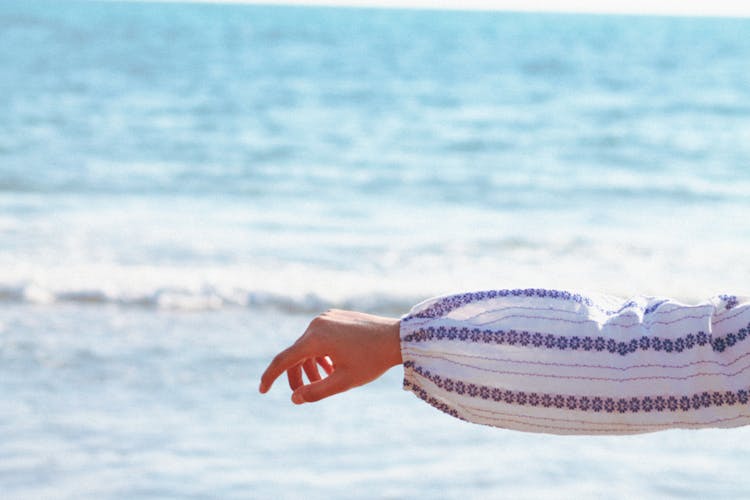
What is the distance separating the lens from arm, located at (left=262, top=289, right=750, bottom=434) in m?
1.02

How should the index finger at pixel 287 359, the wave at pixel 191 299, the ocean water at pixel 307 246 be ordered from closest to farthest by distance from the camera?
the index finger at pixel 287 359, the ocean water at pixel 307 246, the wave at pixel 191 299

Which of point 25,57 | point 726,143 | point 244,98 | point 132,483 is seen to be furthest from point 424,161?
point 25,57

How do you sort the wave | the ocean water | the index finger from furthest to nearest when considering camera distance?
the wave < the ocean water < the index finger

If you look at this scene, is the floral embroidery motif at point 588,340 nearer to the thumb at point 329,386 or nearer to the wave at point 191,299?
the thumb at point 329,386

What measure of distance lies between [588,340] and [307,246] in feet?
22.0

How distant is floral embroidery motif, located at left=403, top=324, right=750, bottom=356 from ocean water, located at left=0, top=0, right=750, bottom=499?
7.80 ft

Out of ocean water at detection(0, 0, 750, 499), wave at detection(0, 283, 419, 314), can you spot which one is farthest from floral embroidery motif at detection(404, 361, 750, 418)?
wave at detection(0, 283, 419, 314)

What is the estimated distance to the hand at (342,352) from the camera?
1.02m

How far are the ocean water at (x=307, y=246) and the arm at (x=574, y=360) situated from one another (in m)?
2.36

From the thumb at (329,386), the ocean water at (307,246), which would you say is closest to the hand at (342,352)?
the thumb at (329,386)

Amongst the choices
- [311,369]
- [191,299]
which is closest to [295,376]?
[311,369]

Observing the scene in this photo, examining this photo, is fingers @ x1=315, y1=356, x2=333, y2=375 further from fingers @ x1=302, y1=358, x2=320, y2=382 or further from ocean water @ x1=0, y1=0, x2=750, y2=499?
ocean water @ x1=0, y1=0, x2=750, y2=499

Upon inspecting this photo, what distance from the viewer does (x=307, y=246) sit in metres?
7.70

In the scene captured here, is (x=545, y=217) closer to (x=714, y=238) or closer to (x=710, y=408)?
(x=714, y=238)
